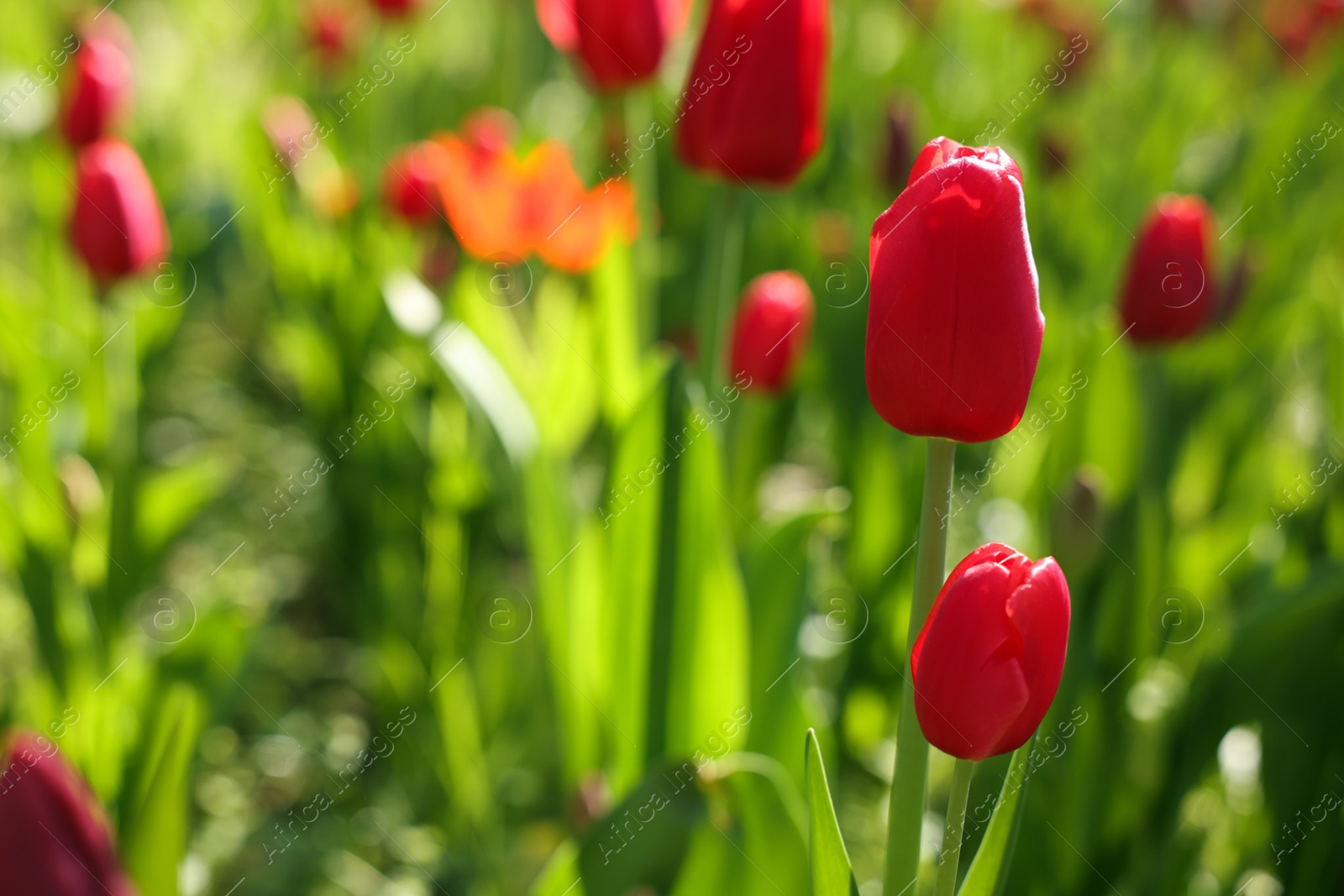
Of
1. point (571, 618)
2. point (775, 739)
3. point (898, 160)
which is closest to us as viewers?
A: point (775, 739)

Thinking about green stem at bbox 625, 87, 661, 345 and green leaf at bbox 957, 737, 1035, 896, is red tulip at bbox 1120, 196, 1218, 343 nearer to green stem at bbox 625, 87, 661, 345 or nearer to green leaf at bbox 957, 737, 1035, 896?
green stem at bbox 625, 87, 661, 345

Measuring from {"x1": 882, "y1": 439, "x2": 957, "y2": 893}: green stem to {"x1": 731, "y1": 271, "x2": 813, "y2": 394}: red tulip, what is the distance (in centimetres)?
50

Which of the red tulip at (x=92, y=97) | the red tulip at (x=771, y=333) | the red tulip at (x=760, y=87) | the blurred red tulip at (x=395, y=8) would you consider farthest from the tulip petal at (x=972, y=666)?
the blurred red tulip at (x=395, y=8)

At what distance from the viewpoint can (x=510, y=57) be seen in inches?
91.4

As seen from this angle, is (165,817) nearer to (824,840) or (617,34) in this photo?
(824,840)

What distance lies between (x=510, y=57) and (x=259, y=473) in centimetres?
105

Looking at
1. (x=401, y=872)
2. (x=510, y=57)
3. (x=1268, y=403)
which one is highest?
(x=510, y=57)

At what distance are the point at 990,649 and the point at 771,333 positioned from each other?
60 cm

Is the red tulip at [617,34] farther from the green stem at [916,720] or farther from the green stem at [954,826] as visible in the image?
the green stem at [954,826]

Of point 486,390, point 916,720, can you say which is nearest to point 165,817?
point 486,390

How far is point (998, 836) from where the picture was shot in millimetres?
538

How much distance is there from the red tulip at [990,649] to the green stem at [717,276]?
18.9 inches

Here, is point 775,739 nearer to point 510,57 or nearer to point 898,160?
point 898,160

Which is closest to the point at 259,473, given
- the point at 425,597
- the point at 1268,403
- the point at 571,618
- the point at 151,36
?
the point at 425,597
